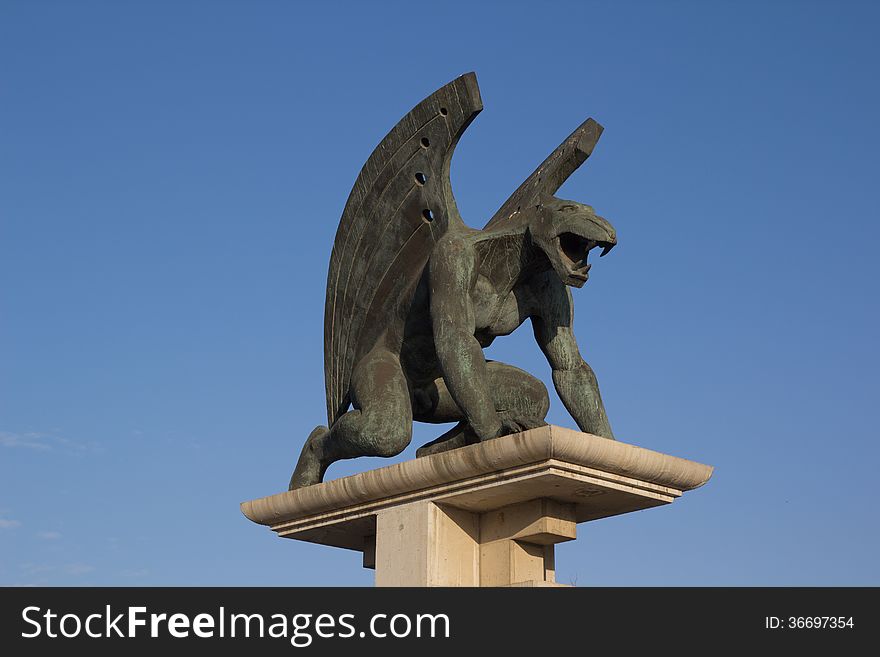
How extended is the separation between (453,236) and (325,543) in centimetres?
226

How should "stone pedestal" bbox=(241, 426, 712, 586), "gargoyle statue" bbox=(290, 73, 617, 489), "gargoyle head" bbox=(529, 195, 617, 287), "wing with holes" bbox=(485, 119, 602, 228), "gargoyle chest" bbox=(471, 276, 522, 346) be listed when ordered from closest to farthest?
"stone pedestal" bbox=(241, 426, 712, 586) → "gargoyle head" bbox=(529, 195, 617, 287) → "gargoyle statue" bbox=(290, 73, 617, 489) → "gargoyle chest" bbox=(471, 276, 522, 346) → "wing with holes" bbox=(485, 119, 602, 228)

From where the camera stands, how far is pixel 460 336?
332 inches

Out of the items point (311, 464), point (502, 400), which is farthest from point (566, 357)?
point (311, 464)

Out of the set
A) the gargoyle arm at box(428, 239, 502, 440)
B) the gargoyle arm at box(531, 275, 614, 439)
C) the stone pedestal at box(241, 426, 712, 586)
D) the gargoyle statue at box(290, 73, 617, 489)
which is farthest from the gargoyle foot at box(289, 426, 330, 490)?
the gargoyle arm at box(531, 275, 614, 439)

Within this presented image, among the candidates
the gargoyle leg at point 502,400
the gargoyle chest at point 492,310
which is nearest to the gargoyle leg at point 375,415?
the gargoyle leg at point 502,400

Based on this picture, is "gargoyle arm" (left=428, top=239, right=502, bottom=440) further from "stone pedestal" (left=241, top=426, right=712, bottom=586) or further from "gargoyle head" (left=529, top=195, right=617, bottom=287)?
"gargoyle head" (left=529, top=195, right=617, bottom=287)

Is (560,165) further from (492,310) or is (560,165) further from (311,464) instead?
(311,464)

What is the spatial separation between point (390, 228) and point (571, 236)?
1485 mm

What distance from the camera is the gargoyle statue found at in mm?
8414

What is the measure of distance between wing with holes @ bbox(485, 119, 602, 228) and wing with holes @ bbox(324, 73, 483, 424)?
466 mm

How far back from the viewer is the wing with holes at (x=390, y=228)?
29.4ft

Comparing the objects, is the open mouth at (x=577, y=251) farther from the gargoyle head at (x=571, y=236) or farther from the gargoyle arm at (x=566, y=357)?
the gargoyle arm at (x=566, y=357)

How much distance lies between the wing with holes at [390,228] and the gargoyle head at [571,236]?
689mm

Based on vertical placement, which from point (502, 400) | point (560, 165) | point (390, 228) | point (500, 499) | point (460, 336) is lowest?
point (500, 499)
